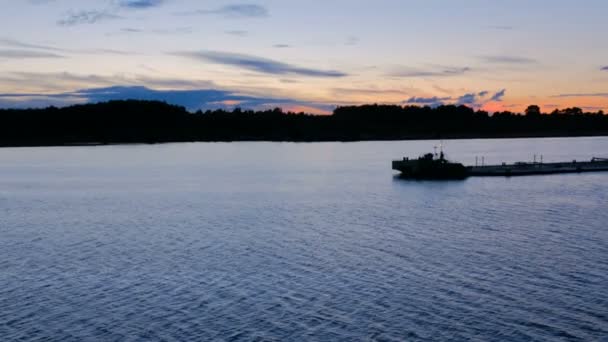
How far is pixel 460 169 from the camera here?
127 meters

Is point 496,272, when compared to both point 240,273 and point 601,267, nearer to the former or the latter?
point 601,267

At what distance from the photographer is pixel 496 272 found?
46.1 meters

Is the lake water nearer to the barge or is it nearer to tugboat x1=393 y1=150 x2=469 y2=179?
tugboat x1=393 y1=150 x2=469 y2=179

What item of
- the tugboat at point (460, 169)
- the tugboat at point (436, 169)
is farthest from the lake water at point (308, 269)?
the tugboat at point (460, 169)

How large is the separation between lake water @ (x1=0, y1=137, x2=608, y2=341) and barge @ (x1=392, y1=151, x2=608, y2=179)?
94.9 feet

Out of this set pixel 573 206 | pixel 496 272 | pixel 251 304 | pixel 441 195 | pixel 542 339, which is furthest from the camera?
pixel 441 195

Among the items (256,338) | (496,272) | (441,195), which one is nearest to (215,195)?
(441,195)

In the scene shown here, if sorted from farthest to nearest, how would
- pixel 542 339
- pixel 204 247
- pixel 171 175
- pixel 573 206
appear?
pixel 171 175 → pixel 573 206 → pixel 204 247 → pixel 542 339

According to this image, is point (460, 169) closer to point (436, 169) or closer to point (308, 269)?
point (436, 169)

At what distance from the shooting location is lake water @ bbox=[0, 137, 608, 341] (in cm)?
3459

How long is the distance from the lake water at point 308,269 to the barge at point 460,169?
2892 centimetres

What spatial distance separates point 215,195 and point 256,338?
74.3 metres

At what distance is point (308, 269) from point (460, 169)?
85.2 meters

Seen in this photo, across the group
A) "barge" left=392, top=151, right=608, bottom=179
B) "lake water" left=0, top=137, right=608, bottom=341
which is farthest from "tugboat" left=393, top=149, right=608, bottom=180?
"lake water" left=0, top=137, right=608, bottom=341
